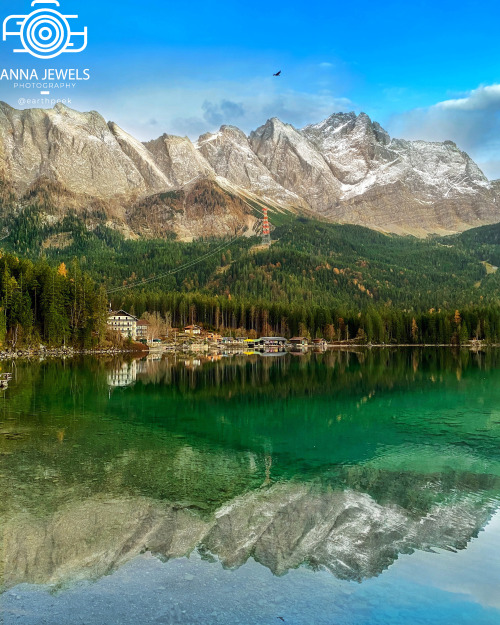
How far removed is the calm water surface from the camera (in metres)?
12.9

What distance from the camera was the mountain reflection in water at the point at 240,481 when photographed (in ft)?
51.9

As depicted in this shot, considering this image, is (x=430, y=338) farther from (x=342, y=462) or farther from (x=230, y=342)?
(x=342, y=462)

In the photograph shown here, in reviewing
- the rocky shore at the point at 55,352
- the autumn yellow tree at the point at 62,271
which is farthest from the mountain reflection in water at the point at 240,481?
the autumn yellow tree at the point at 62,271

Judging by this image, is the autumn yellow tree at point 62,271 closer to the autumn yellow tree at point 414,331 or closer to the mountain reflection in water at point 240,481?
the mountain reflection in water at point 240,481

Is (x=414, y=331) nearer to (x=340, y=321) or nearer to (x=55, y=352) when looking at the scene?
(x=340, y=321)

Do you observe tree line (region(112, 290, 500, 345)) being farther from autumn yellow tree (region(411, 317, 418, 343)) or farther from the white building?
the white building

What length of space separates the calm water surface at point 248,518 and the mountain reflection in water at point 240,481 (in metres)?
0.09

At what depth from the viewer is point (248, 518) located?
A: 18.0 meters

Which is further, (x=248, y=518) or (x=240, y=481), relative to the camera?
(x=240, y=481)

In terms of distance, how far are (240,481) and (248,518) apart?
4.66m

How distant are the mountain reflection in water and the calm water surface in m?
0.09

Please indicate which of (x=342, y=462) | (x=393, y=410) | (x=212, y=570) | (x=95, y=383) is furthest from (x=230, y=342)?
(x=212, y=570)

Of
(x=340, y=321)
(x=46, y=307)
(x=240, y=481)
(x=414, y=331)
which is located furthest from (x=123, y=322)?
(x=240, y=481)

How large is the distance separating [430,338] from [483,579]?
17936 centimetres
